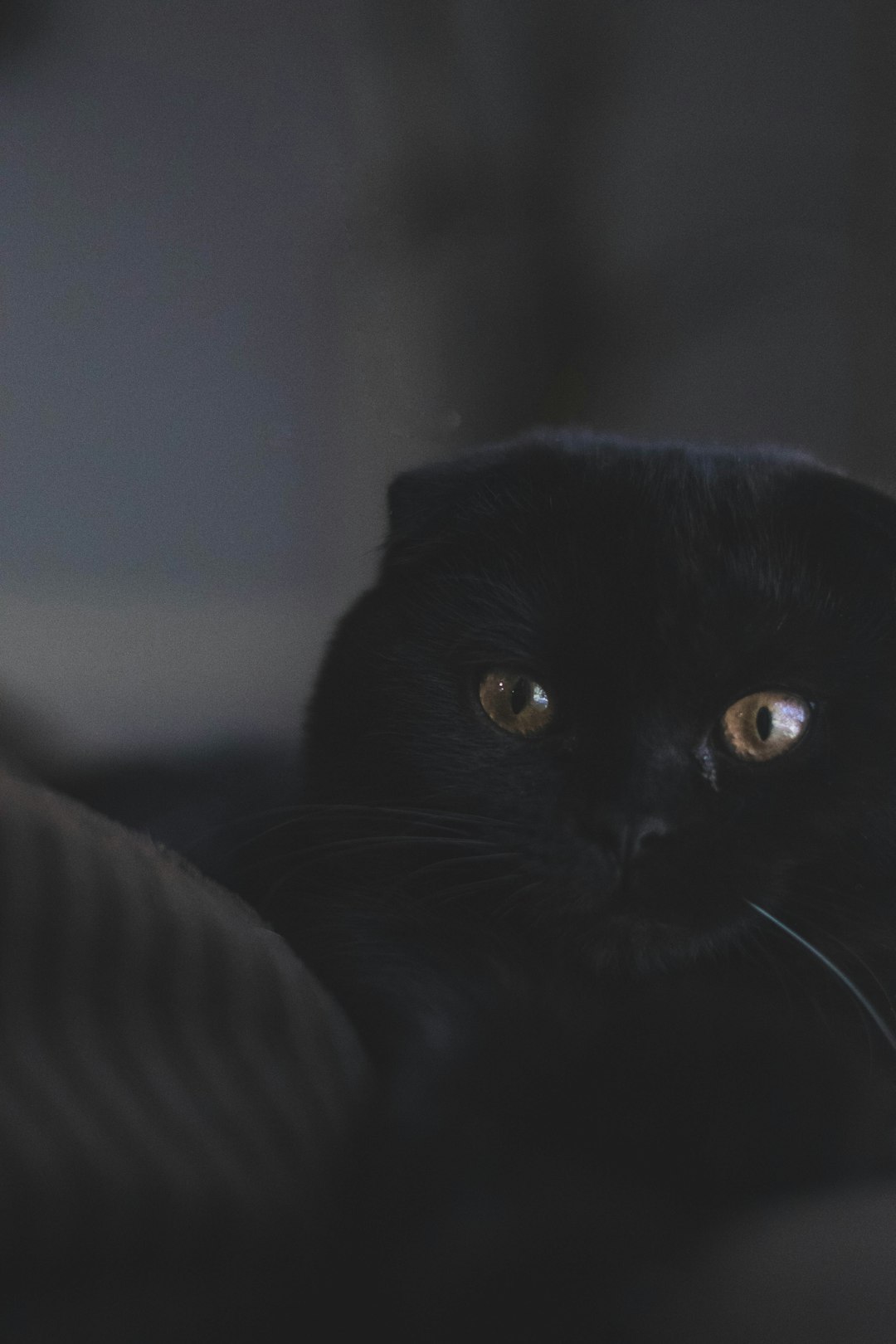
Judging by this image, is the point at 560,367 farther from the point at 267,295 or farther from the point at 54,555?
the point at 54,555

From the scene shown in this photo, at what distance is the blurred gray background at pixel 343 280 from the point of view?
1157 mm

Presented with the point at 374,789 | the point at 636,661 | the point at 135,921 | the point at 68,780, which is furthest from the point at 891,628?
the point at 68,780

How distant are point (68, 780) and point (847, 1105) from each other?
791mm

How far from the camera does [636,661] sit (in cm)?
70

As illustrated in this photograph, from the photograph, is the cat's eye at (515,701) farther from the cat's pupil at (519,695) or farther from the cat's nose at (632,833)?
the cat's nose at (632,833)

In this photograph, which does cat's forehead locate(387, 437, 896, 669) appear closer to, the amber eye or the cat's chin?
the amber eye

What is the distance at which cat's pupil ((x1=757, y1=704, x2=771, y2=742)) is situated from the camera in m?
A: 0.71

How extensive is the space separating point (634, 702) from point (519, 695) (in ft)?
0.31

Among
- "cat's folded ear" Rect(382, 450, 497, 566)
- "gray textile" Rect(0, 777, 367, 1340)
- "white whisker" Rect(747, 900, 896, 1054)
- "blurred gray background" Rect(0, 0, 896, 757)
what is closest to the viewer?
"gray textile" Rect(0, 777, 367, 1340)

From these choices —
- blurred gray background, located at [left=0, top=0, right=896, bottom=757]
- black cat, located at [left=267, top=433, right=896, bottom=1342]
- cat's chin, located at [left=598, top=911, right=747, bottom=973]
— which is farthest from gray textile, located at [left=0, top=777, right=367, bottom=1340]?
blurred gray background, located at [left=0, top=0, right=896, bottom=757]

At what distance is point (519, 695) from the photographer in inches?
29.8

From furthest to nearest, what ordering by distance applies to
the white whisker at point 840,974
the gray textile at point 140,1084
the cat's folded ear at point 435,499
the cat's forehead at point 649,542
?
the cat's folded ear at point 435,499, the cat's forehead at point 649,542, the white whisker at point 840,974, the gray textile at point 140,1084

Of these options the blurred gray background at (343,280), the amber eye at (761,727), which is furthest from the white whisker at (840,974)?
the blurred gray background at (343,280)

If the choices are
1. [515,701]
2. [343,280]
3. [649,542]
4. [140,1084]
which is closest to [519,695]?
[515,701]
